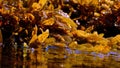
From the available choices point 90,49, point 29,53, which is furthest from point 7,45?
point 90,49

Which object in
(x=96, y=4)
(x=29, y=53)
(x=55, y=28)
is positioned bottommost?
(x=29, y=53)

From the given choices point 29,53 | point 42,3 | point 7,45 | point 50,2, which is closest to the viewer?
point 29,53

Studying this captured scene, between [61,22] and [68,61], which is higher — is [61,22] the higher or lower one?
the higher one

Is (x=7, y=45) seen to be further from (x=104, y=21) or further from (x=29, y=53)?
(x=104, y=21)

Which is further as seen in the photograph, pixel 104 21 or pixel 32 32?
pixel 104 21

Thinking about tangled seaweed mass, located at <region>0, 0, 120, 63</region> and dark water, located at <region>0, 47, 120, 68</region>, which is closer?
dark water, located at <region>0, 47, 120, 68</region>

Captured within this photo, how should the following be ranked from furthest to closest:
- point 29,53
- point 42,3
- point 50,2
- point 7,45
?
point 50,2
point 42,3
point 7,45
point 29,53

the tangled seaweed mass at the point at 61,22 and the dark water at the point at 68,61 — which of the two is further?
the tangled seaweed mass at the point at 61,22

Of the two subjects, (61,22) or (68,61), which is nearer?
(68,61)

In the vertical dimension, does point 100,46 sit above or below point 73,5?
below

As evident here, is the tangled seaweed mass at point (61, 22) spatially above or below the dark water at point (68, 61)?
above

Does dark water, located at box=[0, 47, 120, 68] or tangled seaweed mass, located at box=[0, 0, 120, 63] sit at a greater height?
tangled seaweed mass, located at box=[0, 0, 120, 63]
